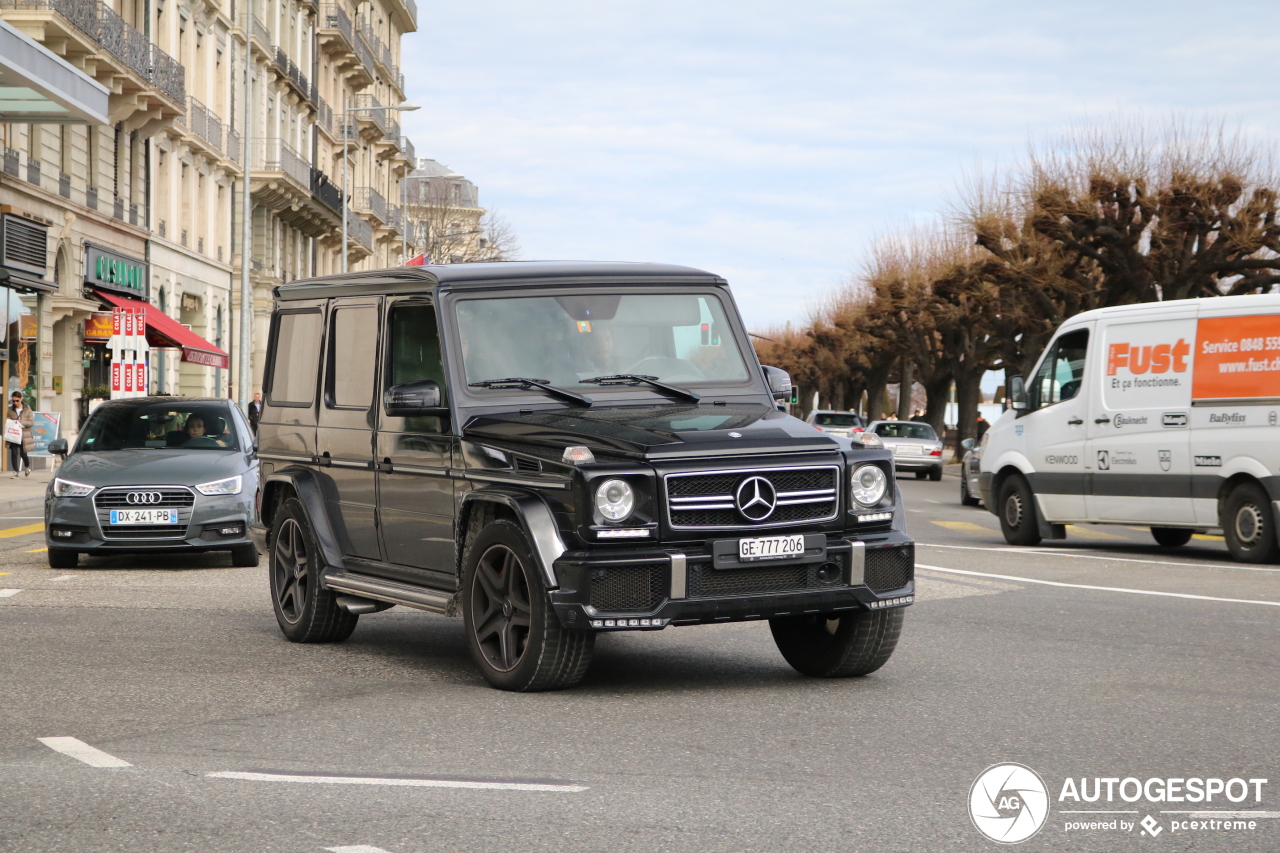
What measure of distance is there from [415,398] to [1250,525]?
10.8m

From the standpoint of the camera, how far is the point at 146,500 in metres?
14.5

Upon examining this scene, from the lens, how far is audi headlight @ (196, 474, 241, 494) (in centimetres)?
1459

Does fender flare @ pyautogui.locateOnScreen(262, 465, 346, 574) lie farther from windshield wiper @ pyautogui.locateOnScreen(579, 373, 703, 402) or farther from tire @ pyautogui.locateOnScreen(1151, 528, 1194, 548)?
tire @ pyautogui.locateOnScreen(1151, 528, 1194, 548)

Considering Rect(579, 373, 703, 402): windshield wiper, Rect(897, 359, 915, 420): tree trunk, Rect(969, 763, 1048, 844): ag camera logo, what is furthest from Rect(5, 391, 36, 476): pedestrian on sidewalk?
Rect(897, 359, 915, 420): tree trunk

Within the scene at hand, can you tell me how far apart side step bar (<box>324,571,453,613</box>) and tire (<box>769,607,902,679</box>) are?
1.60m

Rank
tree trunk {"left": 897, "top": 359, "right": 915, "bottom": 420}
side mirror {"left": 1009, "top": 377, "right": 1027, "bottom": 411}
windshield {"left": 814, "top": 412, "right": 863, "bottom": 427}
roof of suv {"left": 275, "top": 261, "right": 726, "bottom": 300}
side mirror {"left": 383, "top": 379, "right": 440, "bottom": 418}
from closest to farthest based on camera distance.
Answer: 1. side mirror {"left": 383, "top": 379, "right": 440, "bottom": 418}
2. roof of suv {"left": 275, "top": 261, "right": 726, "bottom": 300}
3. side mirror {"left": 1009, "top": 377, "right": 1027, "bottom": 411}
4. windshield {"left": 814, "top": 412, "right": 863, "bottom": 427}
5. tree trunk {"left": 897, "top": 359, "right": 915, "bottom": 420}

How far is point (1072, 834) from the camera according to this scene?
16.8 feet

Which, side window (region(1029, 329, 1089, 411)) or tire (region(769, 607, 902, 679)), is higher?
side window (region(1029, 329, 1089, 411))

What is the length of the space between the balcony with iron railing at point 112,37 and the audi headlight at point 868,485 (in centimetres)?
→ 2835

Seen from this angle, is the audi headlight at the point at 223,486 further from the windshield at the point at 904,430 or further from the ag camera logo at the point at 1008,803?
the windshield at the point at 904,430

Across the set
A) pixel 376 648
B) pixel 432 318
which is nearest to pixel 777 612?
pixel 432 318

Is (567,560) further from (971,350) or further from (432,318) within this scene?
(971,350)

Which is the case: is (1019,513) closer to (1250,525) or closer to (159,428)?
(1250,525)

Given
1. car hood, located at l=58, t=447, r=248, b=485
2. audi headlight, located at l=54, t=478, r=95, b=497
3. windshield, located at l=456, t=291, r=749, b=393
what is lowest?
audi headlight, located at l=54, t=478, r=95, b=497
